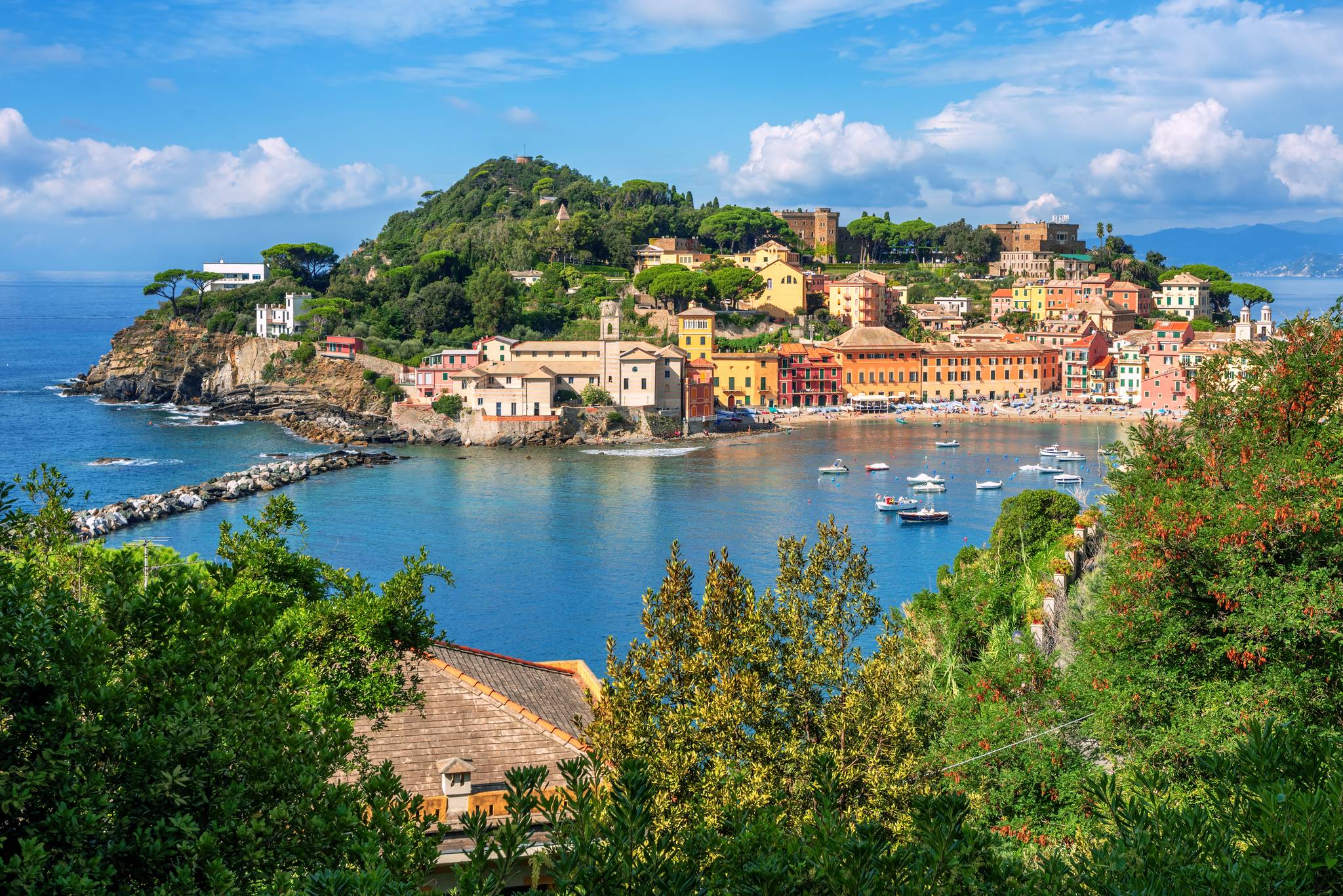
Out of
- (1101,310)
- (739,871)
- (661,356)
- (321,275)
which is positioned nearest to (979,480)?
(661,356)

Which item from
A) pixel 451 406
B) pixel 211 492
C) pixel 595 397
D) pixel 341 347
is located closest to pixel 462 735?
pixel 211 492

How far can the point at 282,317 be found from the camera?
195 ft

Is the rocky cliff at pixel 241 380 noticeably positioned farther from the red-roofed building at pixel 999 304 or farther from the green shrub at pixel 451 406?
the red-roofed building at pixel 999 304

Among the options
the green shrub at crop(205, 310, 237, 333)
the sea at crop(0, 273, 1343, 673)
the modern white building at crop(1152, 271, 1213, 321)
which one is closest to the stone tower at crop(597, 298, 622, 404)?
the sea at crop(0, 273, 1343, 673)

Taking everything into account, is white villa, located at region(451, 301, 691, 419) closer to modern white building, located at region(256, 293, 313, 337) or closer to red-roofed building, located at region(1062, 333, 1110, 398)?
modern white building, located at region(256, 293, 313, 337)

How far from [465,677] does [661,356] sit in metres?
42.2

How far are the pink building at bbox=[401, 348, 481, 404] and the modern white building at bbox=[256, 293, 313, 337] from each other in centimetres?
923

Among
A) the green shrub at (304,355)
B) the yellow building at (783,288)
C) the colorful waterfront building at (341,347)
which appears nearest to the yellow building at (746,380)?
the yellow building at (783,288)

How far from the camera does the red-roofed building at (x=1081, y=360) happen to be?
201 ft

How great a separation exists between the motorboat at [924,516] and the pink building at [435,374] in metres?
23.5

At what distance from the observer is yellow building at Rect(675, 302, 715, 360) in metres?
58.8

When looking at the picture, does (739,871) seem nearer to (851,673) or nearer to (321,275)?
(851,673)

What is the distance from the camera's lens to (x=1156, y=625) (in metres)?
7.93

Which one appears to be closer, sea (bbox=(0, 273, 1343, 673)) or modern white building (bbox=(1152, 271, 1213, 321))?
sea (bbox=(0, 273, 1343, 673))
